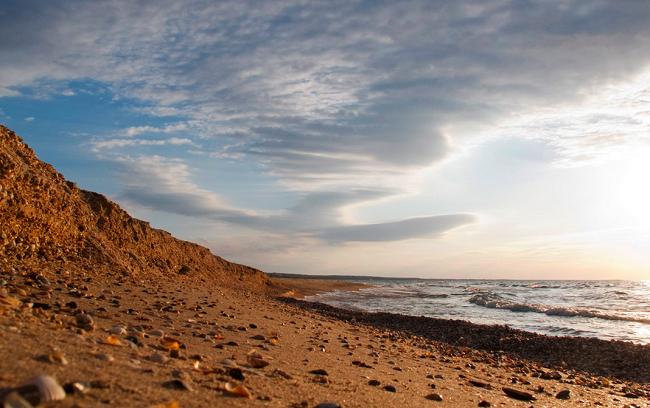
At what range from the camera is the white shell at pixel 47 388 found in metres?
2.20

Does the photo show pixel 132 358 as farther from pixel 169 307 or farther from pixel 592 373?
pixel 592 373

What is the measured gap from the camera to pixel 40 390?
2195mm

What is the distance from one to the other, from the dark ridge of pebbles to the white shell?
8.61 m

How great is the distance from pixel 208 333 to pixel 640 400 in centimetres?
750

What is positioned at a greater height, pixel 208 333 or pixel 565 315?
pixel 208 333

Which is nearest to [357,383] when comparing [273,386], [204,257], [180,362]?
[273,386]

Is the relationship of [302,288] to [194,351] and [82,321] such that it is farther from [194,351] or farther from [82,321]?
[82,321]

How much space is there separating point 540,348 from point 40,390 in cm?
1161

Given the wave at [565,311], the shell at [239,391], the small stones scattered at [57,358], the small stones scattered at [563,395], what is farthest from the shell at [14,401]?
the wave at [565,311]

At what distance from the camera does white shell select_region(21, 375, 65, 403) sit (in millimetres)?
2203

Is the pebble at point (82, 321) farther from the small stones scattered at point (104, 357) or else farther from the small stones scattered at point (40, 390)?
the small stones scattered at point (40, 390)

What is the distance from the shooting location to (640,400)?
6898mm

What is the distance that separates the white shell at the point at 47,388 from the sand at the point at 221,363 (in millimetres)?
41

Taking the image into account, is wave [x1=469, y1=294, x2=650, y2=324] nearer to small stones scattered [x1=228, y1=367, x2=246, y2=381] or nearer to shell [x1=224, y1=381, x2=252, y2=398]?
small stones scattered [x1=228, y1=367, x2=246, y2=381]
